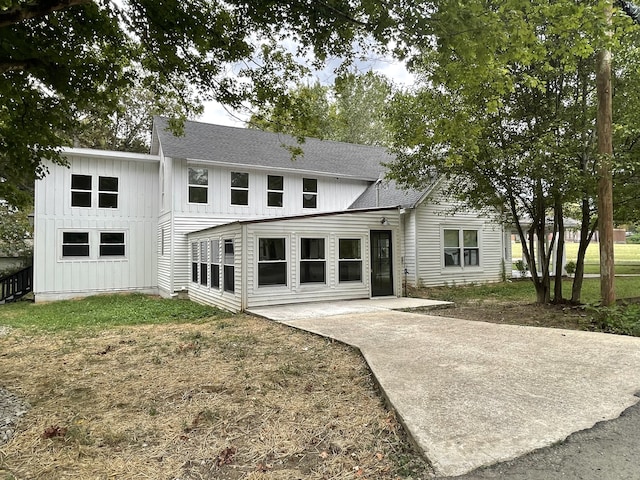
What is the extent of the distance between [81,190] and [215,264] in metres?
6.58

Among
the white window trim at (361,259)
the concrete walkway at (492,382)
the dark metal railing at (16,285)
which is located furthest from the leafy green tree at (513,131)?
the dark metal railing at (16,285)

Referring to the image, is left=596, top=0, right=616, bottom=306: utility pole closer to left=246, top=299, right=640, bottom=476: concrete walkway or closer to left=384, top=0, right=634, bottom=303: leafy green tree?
left=384, top=0, right=634, bottom=303: leafy green tree

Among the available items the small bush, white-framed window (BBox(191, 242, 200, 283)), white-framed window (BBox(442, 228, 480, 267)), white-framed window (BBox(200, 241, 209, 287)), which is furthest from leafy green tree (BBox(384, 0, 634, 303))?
white-framed window (BBox(191, 242, 200, 283))

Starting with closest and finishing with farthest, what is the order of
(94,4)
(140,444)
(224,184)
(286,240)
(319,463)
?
(319,463)
(140,444)
(94,4)
(286,240)
(224,184)

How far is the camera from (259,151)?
15.9 m

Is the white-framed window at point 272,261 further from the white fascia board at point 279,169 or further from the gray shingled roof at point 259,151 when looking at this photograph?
the white fascia board at point 279,169

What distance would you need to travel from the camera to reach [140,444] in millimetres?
3021

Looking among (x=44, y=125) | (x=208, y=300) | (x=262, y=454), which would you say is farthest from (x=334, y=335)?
(x=208, y=300)

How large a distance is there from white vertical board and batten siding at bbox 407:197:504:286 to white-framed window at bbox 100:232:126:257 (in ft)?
35.9

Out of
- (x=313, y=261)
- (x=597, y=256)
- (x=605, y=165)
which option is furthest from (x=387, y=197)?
(x=597, y=256)

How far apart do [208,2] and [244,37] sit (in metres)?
0.68

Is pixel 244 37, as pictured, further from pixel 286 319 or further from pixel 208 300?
pixel 208 300

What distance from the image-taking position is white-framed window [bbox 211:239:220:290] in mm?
11266

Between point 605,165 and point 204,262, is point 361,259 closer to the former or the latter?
point 204,262
